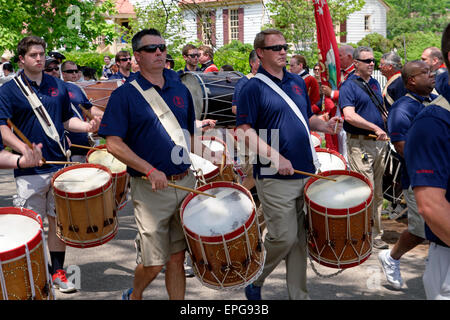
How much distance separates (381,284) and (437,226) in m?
2.94

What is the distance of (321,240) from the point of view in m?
4.23

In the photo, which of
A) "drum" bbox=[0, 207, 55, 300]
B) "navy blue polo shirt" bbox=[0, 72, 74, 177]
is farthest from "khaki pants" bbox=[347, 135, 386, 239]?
"drum" bbox=[0, 207, 55, 300]

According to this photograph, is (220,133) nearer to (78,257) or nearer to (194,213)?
(78,257)

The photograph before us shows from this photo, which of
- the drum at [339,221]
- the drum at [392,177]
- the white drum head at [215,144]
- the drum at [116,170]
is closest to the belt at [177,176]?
the drum at [339,221]

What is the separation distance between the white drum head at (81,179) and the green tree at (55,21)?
11357 millimetres

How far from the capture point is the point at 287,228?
4273 mm

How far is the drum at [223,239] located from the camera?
12.4 feet

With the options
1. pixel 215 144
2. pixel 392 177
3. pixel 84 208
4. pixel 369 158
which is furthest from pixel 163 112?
pixel 392 177

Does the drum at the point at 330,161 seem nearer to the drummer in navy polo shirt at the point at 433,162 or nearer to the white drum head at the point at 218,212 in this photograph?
the white drum head at the point at 218,212

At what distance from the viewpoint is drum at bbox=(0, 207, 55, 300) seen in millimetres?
3246

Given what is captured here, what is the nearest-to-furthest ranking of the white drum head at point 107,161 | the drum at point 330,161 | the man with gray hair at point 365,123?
1. the drum at point 330,161
2. the white drum head at point 107,161
3. the man with gray hair at point 365,123

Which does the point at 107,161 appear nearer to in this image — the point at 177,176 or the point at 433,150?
A: the point at 177,176

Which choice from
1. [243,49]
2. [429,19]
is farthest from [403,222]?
[429,19]

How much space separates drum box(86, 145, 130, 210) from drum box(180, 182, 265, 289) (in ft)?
5.54
